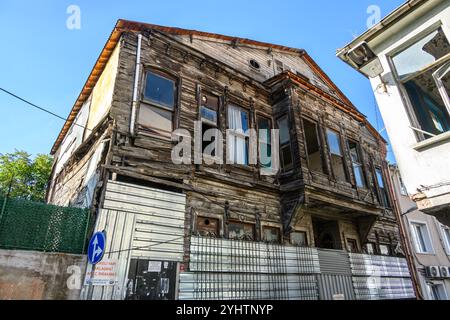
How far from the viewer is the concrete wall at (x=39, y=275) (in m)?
4.71

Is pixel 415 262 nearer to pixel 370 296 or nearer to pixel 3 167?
pixel 370 296

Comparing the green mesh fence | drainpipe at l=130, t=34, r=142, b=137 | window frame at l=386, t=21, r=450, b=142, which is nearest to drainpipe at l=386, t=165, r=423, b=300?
window frame at l=386, t=21, r=450, b=142

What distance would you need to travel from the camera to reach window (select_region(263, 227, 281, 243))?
8.70 metres

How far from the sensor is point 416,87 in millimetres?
5691

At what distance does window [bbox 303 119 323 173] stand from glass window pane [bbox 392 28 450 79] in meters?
5.65

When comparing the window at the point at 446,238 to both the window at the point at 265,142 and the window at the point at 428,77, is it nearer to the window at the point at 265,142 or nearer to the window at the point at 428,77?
the window at the point at 265,142

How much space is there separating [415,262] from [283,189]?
10.8 metres

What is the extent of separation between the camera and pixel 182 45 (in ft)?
30.0

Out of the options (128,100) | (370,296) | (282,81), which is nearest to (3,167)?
(128,100)

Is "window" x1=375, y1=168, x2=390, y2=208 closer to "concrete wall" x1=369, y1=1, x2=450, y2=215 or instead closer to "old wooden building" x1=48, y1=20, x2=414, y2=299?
"old wooden building" x1=48, y1=20, x2=414, y2=299

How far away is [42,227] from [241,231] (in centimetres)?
502

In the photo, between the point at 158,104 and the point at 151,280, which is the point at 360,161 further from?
the point at 151,280

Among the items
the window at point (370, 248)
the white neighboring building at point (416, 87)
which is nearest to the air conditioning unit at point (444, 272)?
the window at point (370, 248)
